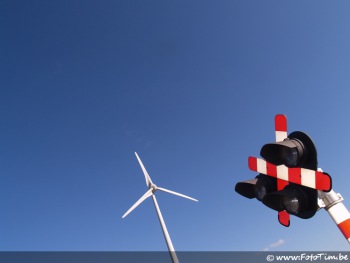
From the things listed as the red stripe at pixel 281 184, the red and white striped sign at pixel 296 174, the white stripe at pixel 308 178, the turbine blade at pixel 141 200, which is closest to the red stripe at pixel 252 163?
the red and white striped sign at pixel 296 174

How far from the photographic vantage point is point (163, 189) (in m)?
39.0

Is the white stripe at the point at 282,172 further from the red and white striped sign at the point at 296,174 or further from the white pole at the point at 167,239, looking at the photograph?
the white pole at the point at 167,239

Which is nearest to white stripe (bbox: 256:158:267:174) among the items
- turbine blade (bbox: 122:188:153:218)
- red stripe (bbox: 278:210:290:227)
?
red stripe (bbox: 278:210:290:227)

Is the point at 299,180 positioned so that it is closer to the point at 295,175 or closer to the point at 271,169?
the point at 295,175

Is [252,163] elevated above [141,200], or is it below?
below

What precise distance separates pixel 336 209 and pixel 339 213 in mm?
46

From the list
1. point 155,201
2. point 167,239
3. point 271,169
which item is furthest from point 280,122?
point 155,201

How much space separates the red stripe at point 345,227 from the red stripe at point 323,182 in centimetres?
41

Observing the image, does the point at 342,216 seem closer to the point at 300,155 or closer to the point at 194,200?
the point at 300,155

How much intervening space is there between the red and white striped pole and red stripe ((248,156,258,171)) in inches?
32.7

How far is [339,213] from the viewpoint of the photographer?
2.79 metres

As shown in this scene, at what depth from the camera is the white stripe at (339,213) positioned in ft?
9.00

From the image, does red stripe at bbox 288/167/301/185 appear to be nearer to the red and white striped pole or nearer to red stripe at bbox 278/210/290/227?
the red and white striped pole

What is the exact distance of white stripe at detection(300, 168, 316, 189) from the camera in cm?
274
